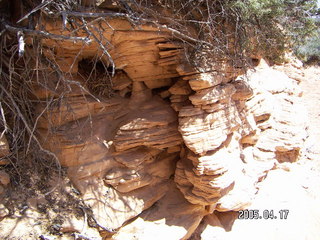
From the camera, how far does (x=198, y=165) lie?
4.08m

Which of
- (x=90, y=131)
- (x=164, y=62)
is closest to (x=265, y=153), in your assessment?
(x=164, y=62)

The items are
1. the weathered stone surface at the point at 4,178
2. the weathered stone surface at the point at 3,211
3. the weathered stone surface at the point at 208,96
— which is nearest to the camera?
the weathered stone surface at the point at 3,211

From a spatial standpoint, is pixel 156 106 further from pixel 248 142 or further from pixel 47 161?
pixel 248 142

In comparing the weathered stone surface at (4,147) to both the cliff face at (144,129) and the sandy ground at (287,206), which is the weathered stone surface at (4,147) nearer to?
the cliff face at (144,129)

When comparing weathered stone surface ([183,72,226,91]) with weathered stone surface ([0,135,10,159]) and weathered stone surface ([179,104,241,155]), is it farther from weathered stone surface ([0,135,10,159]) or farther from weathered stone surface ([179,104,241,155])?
weathered stone surface ([0,135,10,159])

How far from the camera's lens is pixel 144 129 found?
4133mm

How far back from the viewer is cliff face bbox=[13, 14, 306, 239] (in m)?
3.78

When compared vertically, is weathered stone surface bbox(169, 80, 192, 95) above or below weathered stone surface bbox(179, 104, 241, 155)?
above

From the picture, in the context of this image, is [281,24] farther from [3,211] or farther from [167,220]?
[3,211]

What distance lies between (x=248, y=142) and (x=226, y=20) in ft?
8.89

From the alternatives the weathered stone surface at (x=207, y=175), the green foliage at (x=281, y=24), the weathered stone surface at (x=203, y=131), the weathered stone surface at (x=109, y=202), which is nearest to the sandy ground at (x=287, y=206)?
the weathered stone surface at (x=207, y=175)

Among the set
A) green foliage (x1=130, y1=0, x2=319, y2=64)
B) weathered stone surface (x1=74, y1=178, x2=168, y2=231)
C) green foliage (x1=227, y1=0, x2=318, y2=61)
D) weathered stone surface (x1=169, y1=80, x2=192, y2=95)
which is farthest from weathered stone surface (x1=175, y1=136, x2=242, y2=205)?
green foliage (x1=227, y1=0, x2=318, y2=61)

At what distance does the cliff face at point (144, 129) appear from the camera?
12.4 feet

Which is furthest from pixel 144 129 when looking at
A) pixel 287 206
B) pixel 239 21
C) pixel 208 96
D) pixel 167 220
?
pixel 287 206
